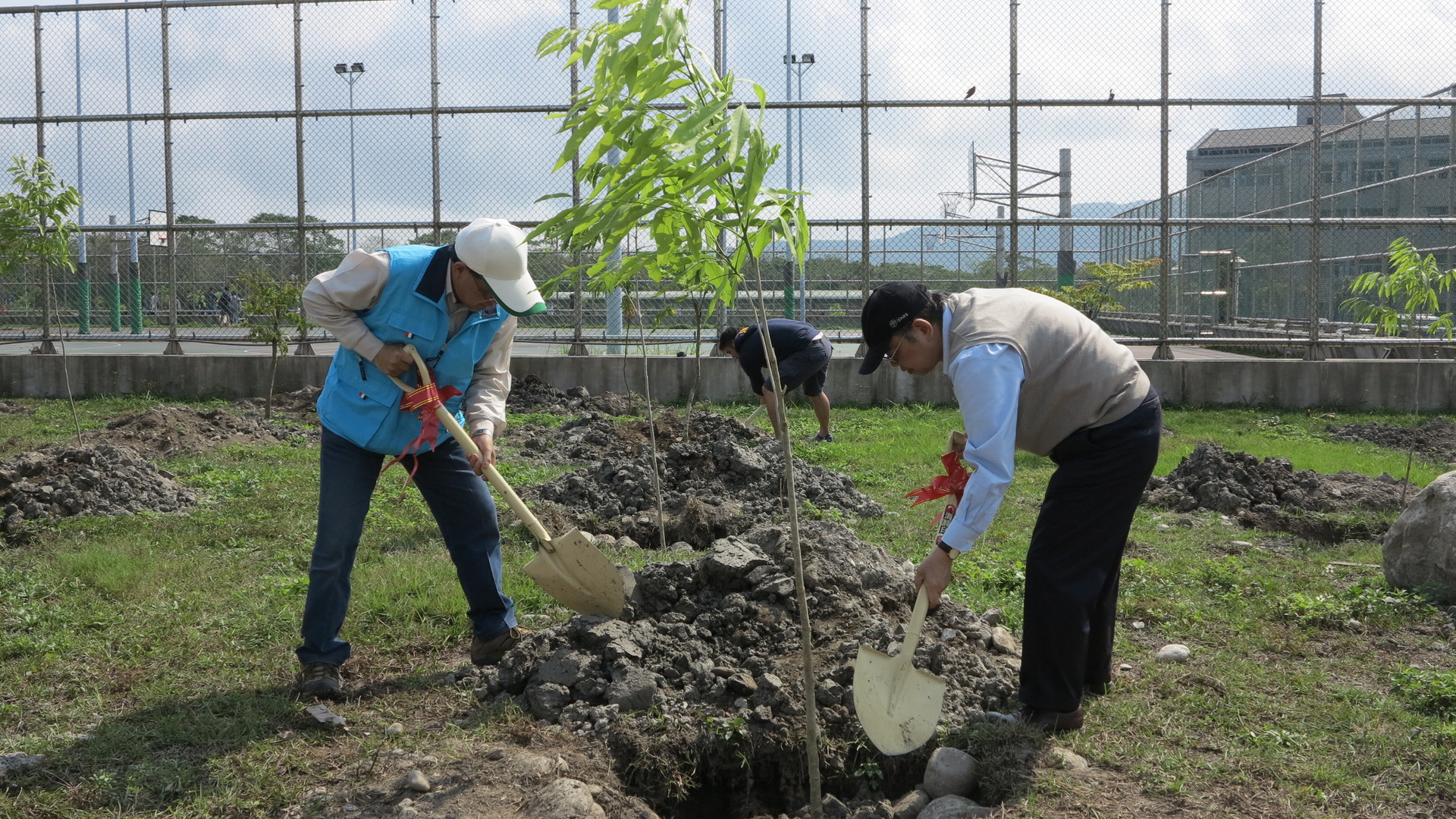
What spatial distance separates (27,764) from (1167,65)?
489 inches

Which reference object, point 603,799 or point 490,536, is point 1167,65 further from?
point 603,799

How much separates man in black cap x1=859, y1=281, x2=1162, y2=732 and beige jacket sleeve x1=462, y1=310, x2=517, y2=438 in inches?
Result: 58.8

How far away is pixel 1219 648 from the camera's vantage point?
14.9ft

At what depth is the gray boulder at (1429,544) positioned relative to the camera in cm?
493

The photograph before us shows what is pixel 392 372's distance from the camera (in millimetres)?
3818

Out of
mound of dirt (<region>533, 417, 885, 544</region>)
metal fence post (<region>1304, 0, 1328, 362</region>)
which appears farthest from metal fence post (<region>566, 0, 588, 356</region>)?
metal fence post (<region>1304, 0, 1328, 362</region>)

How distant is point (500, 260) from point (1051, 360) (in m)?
1.82

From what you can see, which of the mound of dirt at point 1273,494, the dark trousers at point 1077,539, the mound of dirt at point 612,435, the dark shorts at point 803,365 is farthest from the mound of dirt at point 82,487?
the mound of dirt at point 1273,494

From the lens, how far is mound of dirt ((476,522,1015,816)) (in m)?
3.51

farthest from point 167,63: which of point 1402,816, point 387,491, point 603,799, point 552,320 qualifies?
point 1402,816

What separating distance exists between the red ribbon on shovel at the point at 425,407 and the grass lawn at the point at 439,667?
0.91m

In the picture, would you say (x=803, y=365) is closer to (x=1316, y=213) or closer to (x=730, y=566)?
(x=730, y=566)

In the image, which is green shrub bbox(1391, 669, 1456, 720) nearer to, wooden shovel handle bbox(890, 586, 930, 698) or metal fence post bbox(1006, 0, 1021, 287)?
wooden shovel handle bbox(890, 586, 930, 698)

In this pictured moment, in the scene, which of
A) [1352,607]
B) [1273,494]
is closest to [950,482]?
[1352,607]
